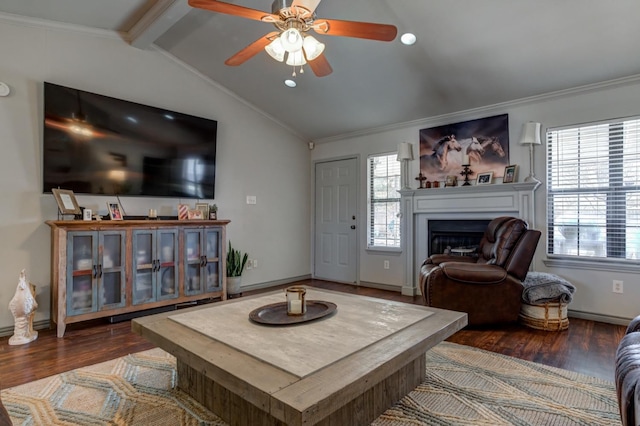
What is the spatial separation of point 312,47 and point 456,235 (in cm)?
301

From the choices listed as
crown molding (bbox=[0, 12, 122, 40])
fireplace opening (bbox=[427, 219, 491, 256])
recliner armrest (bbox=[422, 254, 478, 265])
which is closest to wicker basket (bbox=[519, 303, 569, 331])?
recliner armrest (bbox=[422, 254, 478, 265])

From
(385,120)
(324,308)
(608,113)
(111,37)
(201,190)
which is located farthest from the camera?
(385,120)

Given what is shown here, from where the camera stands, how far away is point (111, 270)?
3266mm

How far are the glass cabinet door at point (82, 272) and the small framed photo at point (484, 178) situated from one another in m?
4.11

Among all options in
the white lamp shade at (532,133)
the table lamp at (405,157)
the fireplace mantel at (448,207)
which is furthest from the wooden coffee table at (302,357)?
the table lamp at (405,157)

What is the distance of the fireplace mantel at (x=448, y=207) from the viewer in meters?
3.70

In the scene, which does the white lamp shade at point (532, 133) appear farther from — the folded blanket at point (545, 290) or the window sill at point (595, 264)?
Answer: the folded blanket at point (545, 290)

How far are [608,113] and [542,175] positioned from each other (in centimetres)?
78

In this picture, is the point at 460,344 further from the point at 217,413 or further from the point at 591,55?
the point at 591,55

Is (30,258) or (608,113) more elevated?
A: (608,113)

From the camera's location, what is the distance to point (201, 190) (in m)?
4.30

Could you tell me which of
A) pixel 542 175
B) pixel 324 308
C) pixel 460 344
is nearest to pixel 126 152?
pixel 324 308

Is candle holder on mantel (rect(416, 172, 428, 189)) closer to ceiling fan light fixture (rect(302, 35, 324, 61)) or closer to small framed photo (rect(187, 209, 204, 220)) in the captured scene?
ceiling fan light fixture (rect(302, 35, 324, 61))

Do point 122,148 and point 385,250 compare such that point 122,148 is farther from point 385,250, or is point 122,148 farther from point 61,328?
point 385,250
